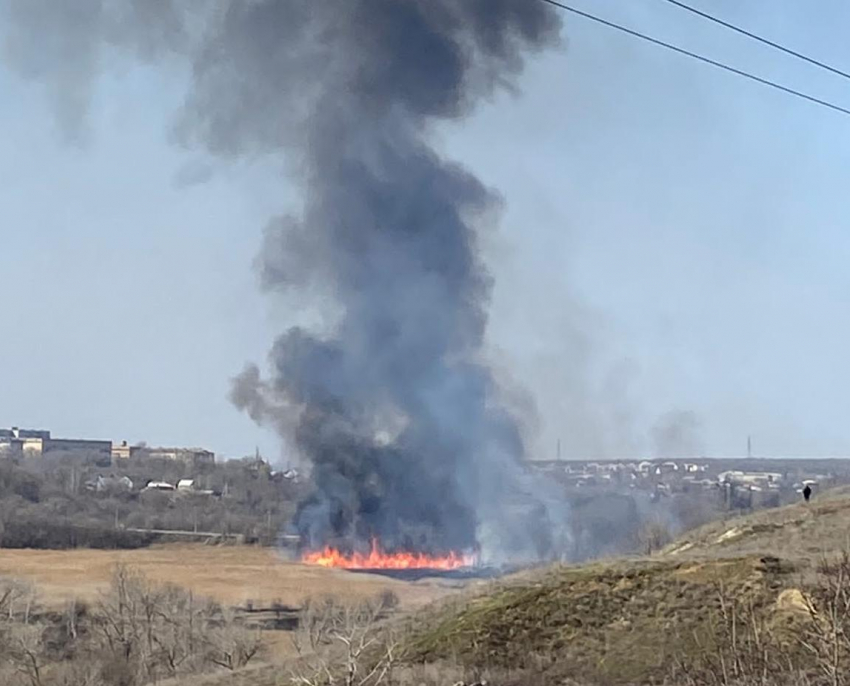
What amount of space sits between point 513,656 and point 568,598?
8.14 feet

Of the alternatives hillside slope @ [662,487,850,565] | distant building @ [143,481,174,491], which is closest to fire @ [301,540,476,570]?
hillside slope @ [662,487,850,565]

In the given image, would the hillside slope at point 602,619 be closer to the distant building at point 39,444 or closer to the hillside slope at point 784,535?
the hillside slope at point 784,535

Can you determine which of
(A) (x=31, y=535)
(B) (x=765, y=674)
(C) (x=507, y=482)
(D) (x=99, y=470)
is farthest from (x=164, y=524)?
(B) (x=765, y=674)

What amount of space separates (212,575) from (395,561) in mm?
9893

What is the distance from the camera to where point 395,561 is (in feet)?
231

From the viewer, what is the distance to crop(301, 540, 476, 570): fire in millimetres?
70000

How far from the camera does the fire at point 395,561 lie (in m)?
70.0

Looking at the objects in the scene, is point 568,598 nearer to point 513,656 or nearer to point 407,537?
point 513,656

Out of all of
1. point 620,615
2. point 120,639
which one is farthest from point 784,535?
point 120,639

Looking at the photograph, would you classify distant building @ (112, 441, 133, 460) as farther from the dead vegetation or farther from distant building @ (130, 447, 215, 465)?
the dead vegetation

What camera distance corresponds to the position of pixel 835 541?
27125 mm

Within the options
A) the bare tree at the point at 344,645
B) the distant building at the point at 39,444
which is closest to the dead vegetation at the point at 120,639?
the bare tree at the point at 344,645

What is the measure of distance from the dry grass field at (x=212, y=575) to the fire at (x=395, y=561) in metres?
1.34

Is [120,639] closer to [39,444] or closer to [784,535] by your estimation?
[784,535]
